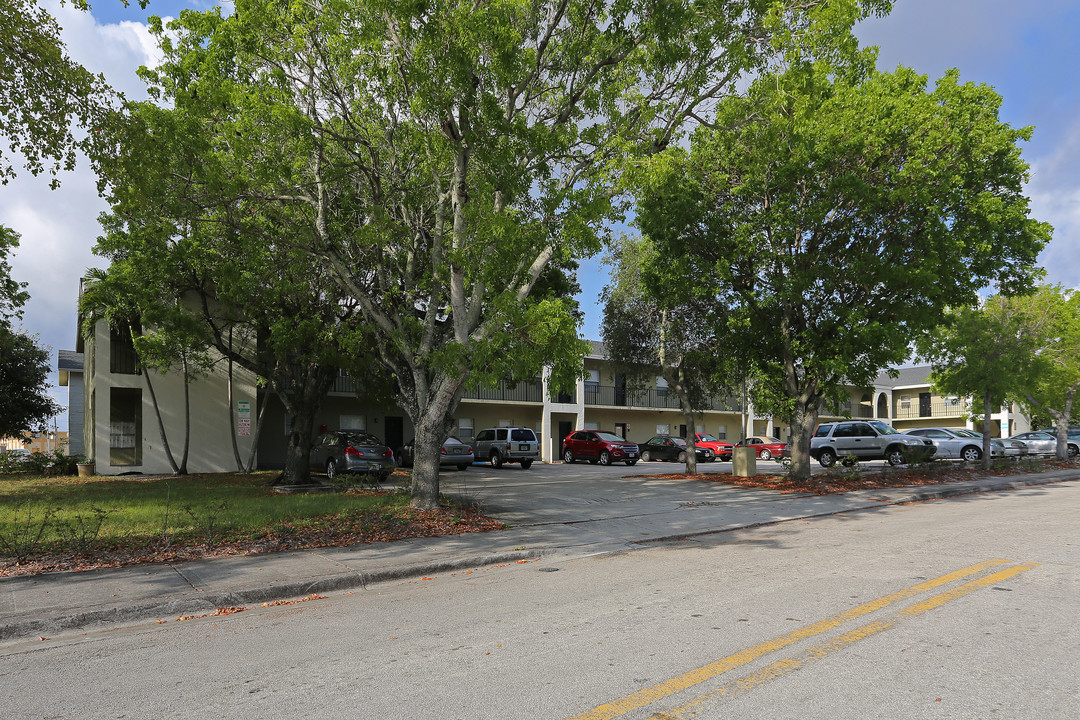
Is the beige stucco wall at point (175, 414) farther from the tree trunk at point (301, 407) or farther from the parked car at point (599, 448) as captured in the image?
the parked car at point (599, 448)

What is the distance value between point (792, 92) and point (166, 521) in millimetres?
12264

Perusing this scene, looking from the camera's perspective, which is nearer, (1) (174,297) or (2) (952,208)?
(2) (952,208)

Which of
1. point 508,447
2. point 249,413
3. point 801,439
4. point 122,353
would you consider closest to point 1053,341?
point 801,439

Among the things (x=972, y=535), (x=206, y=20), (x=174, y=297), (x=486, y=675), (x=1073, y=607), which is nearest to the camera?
(x=486, y=675)

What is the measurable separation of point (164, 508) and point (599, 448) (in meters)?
23.1

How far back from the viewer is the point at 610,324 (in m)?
26.5

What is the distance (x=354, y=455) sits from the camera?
19.9 metres

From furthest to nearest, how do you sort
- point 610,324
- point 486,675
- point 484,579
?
point 610,324
point 484,579
point 486,675

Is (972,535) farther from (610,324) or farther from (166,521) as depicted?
(610,324)

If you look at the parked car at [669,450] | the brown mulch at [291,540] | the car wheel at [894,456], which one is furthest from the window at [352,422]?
the car wheel at [894,456]

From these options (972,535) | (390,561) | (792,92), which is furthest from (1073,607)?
(792,92)

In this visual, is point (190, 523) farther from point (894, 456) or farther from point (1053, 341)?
point (1053, 341)

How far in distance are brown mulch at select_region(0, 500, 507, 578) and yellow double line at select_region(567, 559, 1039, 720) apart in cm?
641

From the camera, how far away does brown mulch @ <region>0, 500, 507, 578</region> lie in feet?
27.0
